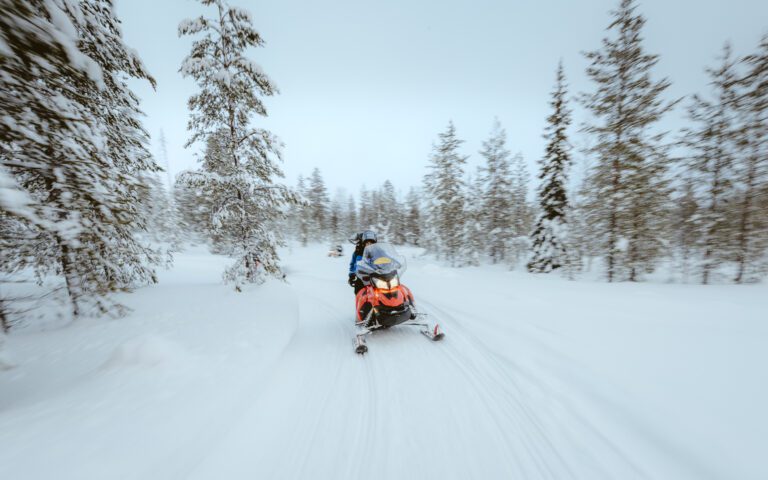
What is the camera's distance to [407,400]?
3566mm

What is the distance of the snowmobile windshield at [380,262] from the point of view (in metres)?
5.67

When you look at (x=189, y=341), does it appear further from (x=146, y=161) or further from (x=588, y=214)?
(x=588, y=214)

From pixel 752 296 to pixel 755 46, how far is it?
961cm

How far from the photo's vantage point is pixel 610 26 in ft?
40.2

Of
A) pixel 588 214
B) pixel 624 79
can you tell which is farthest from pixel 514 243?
pixel 624 79

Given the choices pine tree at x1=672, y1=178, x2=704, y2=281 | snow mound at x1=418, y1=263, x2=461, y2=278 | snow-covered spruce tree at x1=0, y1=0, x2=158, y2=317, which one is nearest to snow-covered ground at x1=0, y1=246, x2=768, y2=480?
snow-covered spruce tree at x1=0, y1=0, x2=158, y2=317

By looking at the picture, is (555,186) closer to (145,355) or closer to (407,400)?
(407,400)

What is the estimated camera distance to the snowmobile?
5.42 meters

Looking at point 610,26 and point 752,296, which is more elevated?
point 610,26

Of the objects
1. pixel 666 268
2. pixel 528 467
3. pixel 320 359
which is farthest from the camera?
pixel 666 268

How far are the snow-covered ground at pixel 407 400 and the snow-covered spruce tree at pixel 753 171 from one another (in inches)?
266

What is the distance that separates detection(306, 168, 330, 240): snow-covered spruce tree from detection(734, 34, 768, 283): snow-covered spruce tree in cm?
4053

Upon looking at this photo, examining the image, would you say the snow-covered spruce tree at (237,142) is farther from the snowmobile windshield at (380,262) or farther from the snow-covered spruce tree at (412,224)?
the snow-covered spruce tree at (412,224)

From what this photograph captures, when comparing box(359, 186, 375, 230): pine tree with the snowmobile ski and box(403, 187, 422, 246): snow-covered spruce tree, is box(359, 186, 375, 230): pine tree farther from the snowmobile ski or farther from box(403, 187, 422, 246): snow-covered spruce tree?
the snowmobile ski
